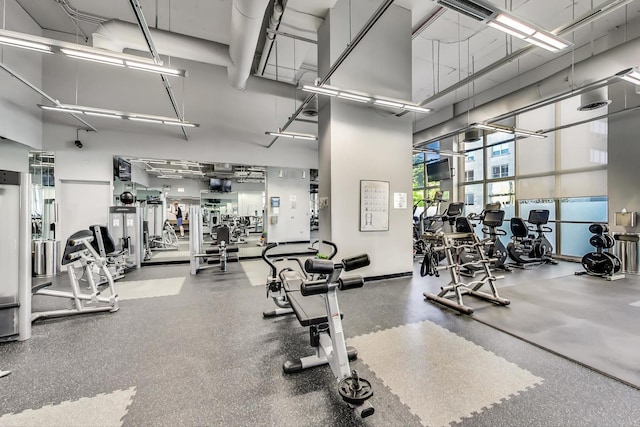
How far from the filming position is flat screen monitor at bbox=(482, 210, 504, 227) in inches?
223

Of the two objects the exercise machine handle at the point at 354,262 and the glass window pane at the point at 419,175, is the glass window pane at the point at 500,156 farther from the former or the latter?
the exercise machine handle at the point at 354,262

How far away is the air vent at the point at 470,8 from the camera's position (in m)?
2.47

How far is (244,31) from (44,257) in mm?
6272

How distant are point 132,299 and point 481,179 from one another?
9759 millimetres

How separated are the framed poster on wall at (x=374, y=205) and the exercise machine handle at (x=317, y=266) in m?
3.53

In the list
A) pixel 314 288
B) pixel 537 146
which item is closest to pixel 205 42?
pixel 314 288

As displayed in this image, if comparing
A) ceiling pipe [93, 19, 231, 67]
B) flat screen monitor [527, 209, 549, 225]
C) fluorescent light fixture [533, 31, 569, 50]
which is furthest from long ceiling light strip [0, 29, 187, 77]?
flat screen monitor [527, 209, 549, 225]

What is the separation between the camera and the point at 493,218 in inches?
Result: 228

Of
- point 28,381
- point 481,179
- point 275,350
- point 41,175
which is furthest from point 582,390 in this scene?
point 41,175

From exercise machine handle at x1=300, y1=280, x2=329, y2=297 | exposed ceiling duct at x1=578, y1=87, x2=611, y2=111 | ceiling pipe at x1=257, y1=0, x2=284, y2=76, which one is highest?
ceiling pipe at x1=257, y1=0, x2=284, y2=76

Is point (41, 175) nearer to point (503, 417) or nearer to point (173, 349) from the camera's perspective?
point (173, 349)

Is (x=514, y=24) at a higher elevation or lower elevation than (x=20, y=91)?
lower

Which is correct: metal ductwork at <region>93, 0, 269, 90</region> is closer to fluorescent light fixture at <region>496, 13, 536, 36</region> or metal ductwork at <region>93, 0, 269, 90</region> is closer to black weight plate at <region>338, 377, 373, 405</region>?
fluorescent light fixture at <region>496, 13, 536, 36</region>

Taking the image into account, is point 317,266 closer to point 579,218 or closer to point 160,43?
point 160,43
